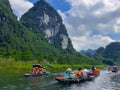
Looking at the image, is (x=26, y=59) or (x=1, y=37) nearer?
(x=26, y=59)

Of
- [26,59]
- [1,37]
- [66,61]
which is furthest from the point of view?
[1,37]

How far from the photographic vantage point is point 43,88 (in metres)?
39.9

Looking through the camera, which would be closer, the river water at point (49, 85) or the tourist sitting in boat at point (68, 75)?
the river water at point (49, 85)

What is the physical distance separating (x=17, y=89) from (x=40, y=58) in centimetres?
7826

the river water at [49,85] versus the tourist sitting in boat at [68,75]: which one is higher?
the tourist sitting in boat at [68,75]

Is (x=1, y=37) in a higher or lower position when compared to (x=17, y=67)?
higher

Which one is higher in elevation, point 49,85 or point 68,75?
point 68,75

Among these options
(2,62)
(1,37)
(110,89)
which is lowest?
(110,89)

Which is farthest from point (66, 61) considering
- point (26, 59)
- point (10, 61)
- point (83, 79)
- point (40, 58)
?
point (83, 79)

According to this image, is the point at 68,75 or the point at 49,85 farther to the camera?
the point at 68,75

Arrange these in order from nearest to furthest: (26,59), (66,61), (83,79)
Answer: (83,79), (26,59), (66,61)

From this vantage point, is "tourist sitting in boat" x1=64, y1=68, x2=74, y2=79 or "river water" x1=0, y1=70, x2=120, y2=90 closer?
"river water" x1=0, y1=70, x2=120, y2=90

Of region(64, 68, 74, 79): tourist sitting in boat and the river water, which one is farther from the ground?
region(64, 68, 74, 79): tourist sitting in boat

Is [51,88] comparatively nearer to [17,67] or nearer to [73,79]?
[73,79]
